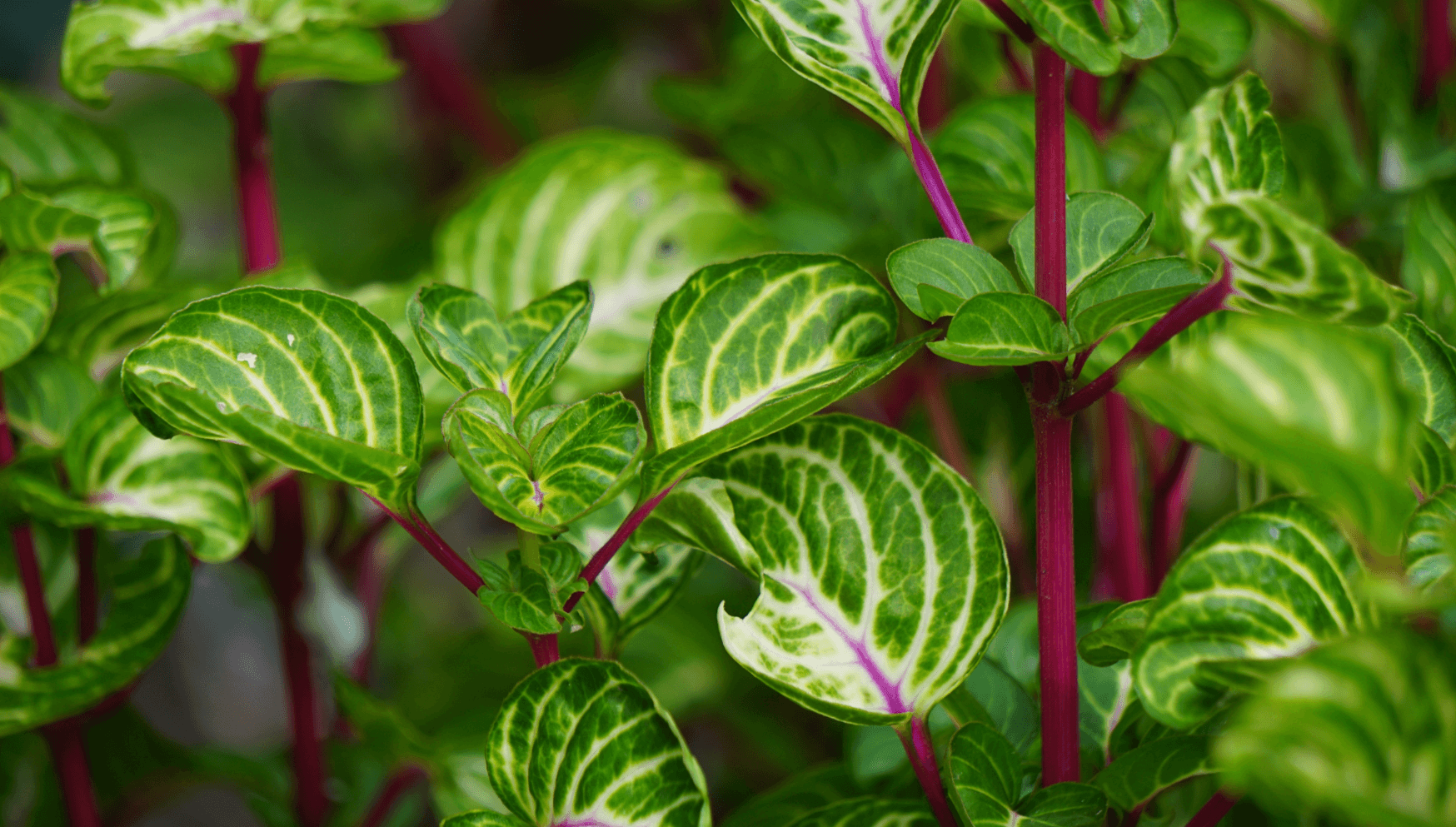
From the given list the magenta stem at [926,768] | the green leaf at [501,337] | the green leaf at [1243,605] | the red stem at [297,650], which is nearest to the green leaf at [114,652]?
the red stem at [297,650]

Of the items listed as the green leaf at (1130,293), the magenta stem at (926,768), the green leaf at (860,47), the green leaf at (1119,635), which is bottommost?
the magenta stem at (926,768)

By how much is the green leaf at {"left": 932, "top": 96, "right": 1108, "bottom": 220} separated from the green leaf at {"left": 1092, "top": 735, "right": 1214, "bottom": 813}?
32 centimetres

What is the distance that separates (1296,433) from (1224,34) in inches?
20.8

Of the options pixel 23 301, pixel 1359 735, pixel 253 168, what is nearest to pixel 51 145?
pixel 253 168

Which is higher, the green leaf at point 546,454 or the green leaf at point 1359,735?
the green leaf at point 546,454

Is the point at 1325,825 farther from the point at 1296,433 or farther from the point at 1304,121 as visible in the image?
the point at 1304,121

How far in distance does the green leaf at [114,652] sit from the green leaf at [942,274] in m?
0.44

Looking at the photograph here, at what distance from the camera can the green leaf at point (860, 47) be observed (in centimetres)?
46

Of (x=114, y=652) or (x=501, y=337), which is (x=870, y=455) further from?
(x=114, y=652)

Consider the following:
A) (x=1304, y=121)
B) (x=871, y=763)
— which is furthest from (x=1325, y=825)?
(x=1304, y=121)

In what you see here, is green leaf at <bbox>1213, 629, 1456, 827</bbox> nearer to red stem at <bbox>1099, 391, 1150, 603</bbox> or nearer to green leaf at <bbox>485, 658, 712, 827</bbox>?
green leaf at <bbox>485, 658, 712, 827</bbox>

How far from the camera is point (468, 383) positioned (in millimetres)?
461

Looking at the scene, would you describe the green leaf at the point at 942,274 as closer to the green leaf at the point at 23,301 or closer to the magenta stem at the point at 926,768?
the magenta stem at the point at 926,768

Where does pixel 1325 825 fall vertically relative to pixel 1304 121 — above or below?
below
